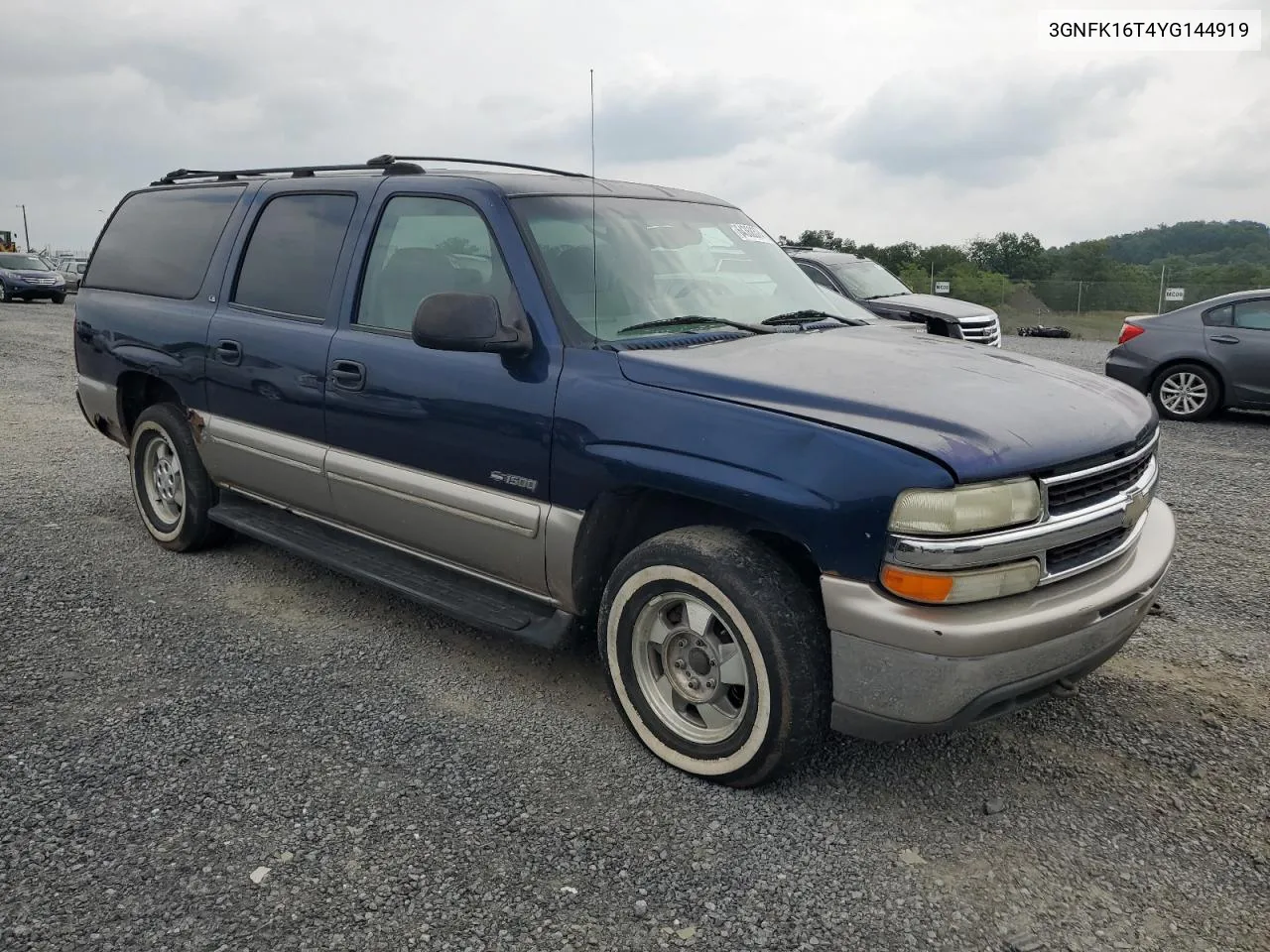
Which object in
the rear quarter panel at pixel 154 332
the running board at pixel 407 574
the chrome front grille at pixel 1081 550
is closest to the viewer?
the chrome front grille at pixel 1081 550

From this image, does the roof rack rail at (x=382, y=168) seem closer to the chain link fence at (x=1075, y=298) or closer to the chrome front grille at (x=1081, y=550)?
the chrome front grille at (x=1081, y=550)

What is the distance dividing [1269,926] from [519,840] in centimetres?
195

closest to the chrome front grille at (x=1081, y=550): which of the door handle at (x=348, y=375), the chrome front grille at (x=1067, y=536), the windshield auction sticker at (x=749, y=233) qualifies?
the chrome front grille at (x=1067, y=536)

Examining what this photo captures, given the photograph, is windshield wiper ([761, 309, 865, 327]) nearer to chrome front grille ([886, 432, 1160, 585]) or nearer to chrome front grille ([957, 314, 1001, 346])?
chrome front grille ([886, 432, 1160, 585])

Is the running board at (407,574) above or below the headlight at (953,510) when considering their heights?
below

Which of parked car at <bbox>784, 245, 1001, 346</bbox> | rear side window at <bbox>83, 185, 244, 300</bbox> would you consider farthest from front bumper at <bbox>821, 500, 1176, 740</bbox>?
parked car at <bbox>784, 245, 1001, 346</bbox>

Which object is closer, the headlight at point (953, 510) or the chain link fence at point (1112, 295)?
the headlight at point (953, 510)

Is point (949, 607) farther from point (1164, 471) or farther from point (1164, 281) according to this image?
point (1164, 281)

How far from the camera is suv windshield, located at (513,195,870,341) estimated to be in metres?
3.69

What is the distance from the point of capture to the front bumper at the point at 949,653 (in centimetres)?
275

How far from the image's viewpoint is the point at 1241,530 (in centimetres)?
608

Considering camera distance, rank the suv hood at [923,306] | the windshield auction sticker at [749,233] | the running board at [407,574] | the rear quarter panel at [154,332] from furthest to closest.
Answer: the suv hood at [923,306] < the rear quarter panel at [154,332] < the windshield auction sticker at [749,233] < the running board at [407,574]

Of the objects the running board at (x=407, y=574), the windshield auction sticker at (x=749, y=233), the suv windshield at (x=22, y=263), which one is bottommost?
the running board at (x=407, y=574)

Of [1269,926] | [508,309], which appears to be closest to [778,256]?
[508,309]
